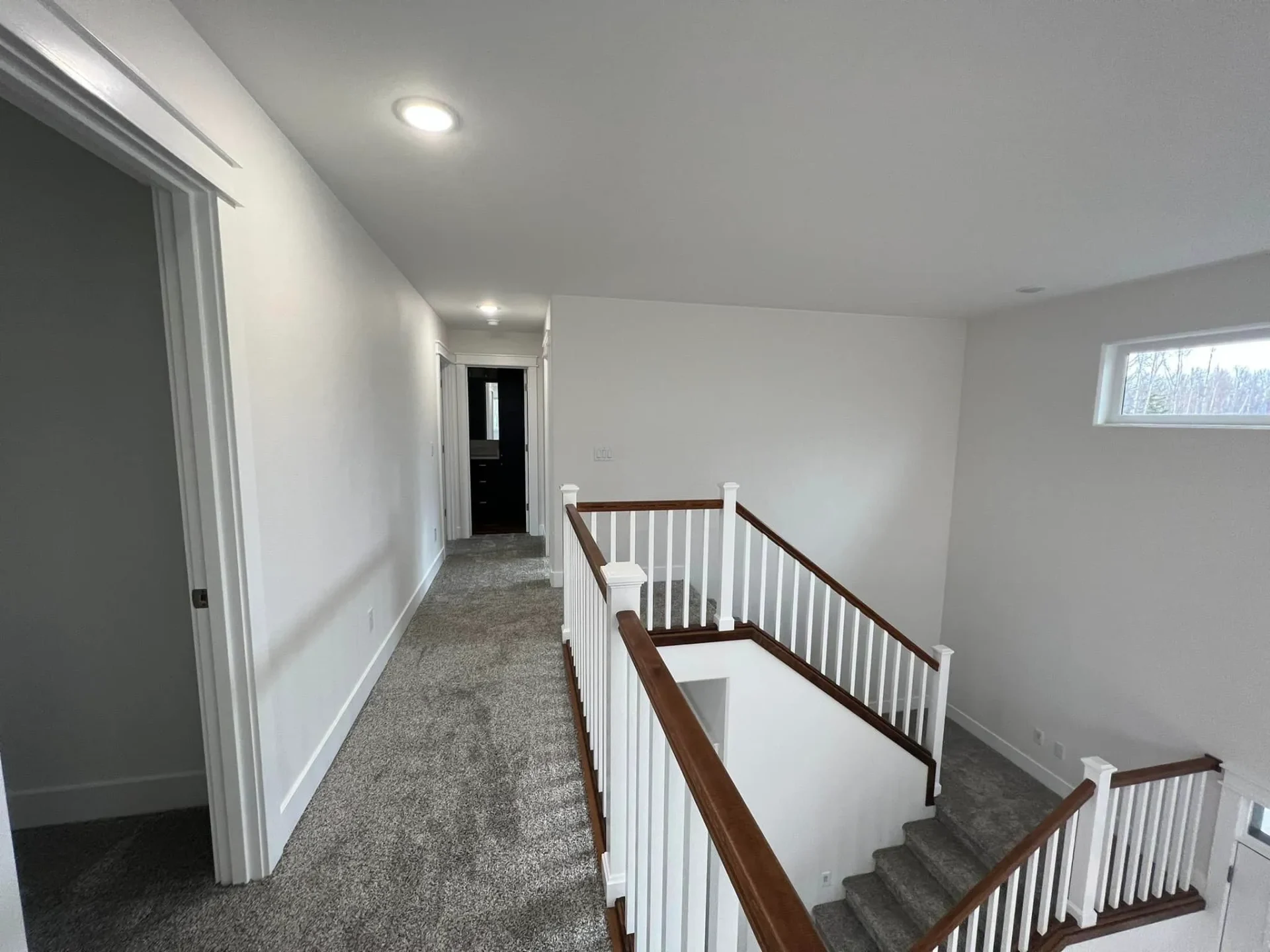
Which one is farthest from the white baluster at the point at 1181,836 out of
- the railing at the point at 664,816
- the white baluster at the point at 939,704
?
the railing at the point at 664,816

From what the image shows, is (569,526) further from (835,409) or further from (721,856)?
(835,409)

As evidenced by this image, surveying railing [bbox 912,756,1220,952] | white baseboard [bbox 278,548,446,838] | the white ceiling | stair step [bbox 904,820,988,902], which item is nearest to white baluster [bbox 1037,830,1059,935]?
railing [bbox 912,756,1220,952]

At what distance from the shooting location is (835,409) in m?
4.57

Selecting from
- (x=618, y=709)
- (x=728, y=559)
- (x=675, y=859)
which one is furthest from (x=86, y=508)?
(x=728, y=559)

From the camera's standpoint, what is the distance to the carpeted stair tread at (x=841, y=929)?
3469 mm

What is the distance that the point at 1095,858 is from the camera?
2.43 metres

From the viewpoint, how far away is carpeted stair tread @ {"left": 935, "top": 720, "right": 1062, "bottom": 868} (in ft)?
11.4

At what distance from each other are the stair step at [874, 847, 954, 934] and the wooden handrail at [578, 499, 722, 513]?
2.96 meters

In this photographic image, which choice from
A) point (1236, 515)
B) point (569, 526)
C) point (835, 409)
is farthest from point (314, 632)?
point (1236, 515)

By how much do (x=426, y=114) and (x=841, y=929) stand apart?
5317 millimetres

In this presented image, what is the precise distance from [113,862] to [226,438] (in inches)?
56.8

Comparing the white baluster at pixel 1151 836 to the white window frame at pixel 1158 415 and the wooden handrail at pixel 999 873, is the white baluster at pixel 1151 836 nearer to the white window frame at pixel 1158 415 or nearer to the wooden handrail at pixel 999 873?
the wooden handrail at pixel 999 873

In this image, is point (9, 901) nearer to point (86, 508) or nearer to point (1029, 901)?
point (86, 508)

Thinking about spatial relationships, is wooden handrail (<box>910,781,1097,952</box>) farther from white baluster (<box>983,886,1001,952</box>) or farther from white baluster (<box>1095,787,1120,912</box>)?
white baluster (<box>1095,787,1120,912</box>)
